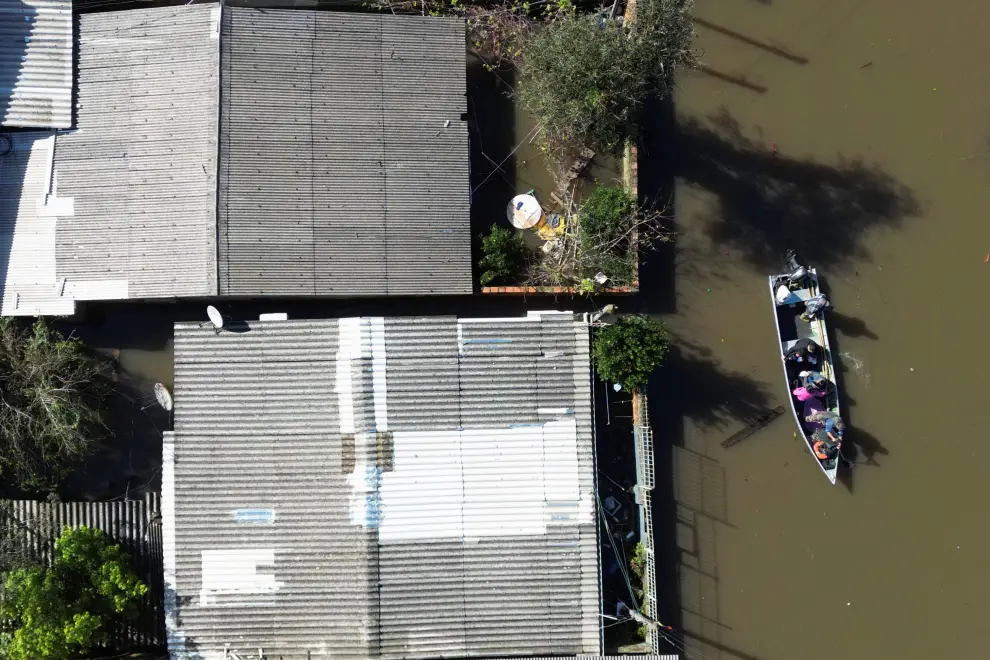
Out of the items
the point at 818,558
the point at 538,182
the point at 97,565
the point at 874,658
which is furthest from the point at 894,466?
the point at 97,565

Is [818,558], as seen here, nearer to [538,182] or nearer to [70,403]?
[538,182]

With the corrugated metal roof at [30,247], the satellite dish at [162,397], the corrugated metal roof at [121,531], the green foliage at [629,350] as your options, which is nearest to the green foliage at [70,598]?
the corrugated metal roof at [121,531]

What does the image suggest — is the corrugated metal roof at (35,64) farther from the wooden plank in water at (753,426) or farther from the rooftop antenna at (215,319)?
the wooden plank in water at (753,426)

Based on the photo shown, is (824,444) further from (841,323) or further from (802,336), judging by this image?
(841,323)

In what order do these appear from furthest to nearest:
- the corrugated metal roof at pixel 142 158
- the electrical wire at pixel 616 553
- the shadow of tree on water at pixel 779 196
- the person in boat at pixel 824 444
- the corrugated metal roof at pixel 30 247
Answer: the shadow of tree on water at pixel 779 196 → the person in boat at pixel 824 444 → the electrical wire at pixel 616 553 → the corrugated metal roof at pixel 30 247 → the corrugated metal roof at pixel 142 158

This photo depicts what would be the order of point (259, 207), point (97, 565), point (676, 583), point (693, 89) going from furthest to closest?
point (693, 89) < point (676, 583) < point (259, 207) < point (97, 565)

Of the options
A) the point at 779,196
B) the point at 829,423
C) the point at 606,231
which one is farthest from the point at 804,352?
the point at 606,231
